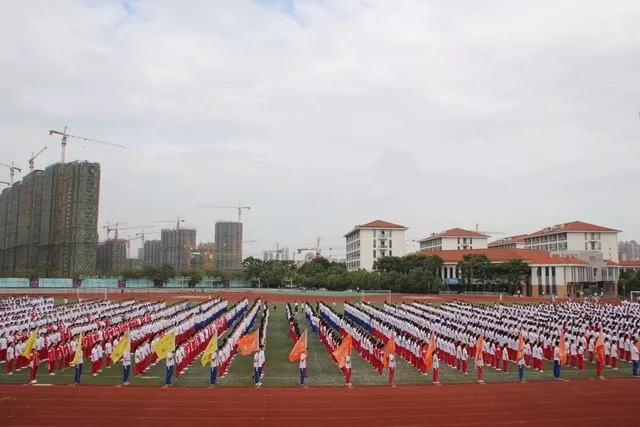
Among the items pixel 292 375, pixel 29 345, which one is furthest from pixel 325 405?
pixel 29 345

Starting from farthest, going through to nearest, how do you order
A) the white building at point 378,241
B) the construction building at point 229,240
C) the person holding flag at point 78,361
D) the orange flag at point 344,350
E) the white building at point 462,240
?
1. the construction building at point 229,240
2. the white building at point 378,241
3. the white building at point 462,240
4. the orange flag at point 344,350
5. the person holding flag at point 78,361

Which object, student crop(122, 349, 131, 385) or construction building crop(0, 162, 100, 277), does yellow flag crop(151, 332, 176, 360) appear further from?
construction building crop(0, 162, 100, 277)

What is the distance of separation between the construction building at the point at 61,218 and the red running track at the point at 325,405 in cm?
7139

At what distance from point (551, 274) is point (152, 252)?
129598 millimetres

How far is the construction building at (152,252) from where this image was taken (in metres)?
155

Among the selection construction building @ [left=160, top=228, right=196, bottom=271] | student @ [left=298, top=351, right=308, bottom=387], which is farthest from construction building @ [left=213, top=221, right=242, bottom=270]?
student @ [left=298, top=351, right=308, bottom=387]

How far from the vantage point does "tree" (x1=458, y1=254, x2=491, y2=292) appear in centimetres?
6050

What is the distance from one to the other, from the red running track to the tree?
46806mm

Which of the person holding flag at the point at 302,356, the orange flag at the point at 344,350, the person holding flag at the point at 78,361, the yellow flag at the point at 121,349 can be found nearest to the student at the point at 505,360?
the orange flag at the point at 344,350

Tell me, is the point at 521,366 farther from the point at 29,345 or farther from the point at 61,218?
the point at 61,218

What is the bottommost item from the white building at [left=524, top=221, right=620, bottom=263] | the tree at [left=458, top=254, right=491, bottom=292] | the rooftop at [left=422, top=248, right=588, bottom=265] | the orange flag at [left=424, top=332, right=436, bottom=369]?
the orange flag at [left=424, top=332, right=436, bottom=369]

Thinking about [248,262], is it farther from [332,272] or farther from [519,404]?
[519,404]

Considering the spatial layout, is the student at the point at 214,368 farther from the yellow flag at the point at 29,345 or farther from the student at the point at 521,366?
the student at the point at 521,366

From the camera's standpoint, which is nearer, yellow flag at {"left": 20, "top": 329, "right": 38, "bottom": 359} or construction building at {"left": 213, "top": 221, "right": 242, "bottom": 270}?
yellow flag at {"left": 20, "top": 329, "right": 38, "bottom": 359}
